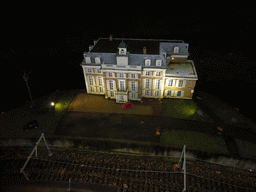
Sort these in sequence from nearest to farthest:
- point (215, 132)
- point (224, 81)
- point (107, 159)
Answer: point (107, 159) → point (215, 132) → point (224, 81)

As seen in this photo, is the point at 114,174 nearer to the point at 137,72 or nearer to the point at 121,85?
the point at 121,85

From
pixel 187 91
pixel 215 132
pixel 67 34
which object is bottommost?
pixel 215 132

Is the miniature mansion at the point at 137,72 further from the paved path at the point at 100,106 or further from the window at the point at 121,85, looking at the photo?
the paved path at the point at 100,106

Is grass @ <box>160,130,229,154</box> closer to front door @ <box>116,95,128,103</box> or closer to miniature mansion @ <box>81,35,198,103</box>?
miniature mansion @ <box>81,35,198,103</box>

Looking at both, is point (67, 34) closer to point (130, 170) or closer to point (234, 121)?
point (130, 170)

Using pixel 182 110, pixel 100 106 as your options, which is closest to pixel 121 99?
pixel 100 106

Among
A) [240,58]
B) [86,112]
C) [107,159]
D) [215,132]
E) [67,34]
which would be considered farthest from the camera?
[67,34]

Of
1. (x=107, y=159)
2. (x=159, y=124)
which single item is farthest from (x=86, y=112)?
(x=159, y=124)
